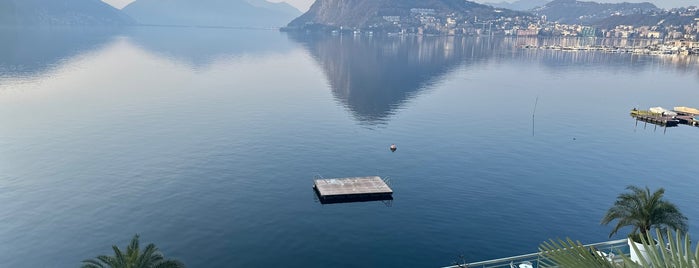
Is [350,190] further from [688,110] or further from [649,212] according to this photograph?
[688,110]

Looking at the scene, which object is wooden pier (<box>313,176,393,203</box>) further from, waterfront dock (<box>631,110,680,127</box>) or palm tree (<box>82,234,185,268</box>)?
waterfront dock (<box>631,110,680,127</box>)

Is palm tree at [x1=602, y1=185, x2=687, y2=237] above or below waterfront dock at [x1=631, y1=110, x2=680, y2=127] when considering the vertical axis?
above

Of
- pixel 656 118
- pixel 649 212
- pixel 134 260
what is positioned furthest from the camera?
pixel 656 118

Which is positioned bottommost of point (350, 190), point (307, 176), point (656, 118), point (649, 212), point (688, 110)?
point (307, 176)

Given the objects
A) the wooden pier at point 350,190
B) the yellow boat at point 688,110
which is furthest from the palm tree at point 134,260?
the yellow boat at point 688,110

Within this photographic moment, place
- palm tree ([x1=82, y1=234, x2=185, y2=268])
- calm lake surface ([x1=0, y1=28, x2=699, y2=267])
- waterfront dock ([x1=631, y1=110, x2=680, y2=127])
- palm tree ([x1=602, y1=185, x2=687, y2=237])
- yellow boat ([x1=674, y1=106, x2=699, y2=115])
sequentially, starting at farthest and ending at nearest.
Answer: yellow boat ([x1=674, y1=106, x2=699, y2=115])
waterfront dock ([x1=631, y1=110, x2=680, y2=127])
calm lake surface ([x1=0, y1=28, x2=699, y2=267])
palm tree ([x1=602, y1=185, x2=687, y2=237])
palm tree ([x1=82, y1=234, x2=185, y2=268])

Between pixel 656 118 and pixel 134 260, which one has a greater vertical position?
pixel 134 260

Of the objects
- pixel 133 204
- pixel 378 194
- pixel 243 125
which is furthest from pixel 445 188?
pixel 243 125

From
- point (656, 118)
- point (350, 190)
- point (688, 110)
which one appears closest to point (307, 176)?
point (350, 190)

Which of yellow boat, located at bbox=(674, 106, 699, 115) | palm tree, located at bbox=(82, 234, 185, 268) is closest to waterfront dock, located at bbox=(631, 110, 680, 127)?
yellow boat, located at bbox=(674, 106, 699, 115)

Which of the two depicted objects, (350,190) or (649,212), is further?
(350,190)
